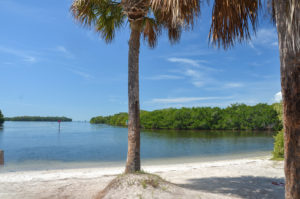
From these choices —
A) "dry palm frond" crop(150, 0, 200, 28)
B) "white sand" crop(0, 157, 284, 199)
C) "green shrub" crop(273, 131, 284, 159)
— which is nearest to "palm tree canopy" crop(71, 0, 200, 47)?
"dry palm frond" crop(150, 0, 200, 28)

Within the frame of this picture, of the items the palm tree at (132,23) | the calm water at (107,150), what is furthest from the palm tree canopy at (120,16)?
the calm water at (107,150)

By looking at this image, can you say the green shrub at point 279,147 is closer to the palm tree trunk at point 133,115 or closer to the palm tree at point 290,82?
the palm tree trunk at point 133,115

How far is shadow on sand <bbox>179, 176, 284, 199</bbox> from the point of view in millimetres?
6071

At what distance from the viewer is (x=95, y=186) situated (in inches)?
264

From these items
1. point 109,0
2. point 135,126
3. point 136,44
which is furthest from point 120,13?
point 135,126

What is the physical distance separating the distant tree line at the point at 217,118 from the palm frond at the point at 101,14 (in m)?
52.5

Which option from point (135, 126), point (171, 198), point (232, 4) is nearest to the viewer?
point (232, 4)

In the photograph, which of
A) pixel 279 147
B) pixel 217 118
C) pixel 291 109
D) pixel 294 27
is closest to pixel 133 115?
pixel 291 109

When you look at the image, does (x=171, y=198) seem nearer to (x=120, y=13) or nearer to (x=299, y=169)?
(x=299, y=169)

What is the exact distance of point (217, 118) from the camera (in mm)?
67125

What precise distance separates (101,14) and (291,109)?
648 centimetres

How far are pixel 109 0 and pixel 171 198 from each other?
5.99m

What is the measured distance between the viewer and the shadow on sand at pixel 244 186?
607 centimetres

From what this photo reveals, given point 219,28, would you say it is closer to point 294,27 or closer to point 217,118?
point 294,27
